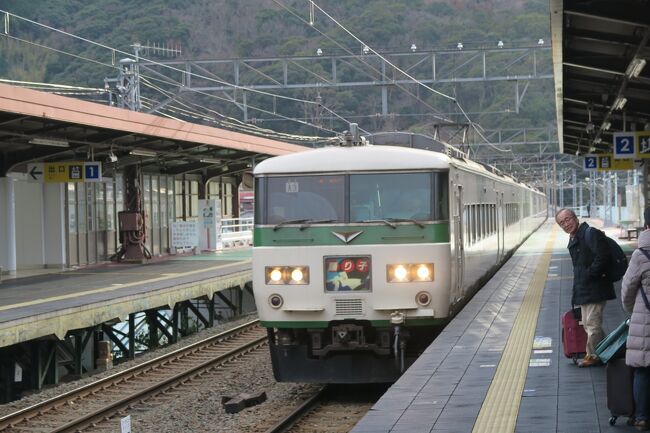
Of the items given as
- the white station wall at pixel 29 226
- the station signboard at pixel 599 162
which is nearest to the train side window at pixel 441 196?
the white station wall at pixel 29 226

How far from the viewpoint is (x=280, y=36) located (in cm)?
5366

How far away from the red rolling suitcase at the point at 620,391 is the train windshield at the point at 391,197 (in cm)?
423

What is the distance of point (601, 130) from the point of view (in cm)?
2308

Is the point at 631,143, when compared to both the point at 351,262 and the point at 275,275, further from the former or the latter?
the point at 275,275

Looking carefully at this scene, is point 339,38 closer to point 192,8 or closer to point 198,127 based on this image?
point 192,8

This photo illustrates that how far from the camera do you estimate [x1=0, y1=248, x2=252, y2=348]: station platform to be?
558 inches

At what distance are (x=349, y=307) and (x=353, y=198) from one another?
119 cm

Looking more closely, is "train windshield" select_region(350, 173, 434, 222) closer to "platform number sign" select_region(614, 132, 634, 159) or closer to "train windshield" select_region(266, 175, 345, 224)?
"train windshield" select_region(266, 175, 345, 224)

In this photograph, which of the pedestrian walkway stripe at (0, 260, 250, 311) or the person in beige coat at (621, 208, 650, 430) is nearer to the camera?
the person in beige coat at (621, 208, 650, 430)

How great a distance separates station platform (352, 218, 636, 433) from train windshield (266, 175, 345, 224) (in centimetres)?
183

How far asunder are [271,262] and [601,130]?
14751mm

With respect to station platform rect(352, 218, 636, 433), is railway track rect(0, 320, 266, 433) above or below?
below

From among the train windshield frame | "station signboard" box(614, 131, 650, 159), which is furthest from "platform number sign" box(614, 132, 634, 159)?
the train windshield frame

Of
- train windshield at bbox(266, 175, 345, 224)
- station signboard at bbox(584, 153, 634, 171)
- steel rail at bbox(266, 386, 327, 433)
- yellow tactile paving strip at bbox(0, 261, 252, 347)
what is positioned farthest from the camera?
station signboard at bbox(584, 153, 634, 171)
